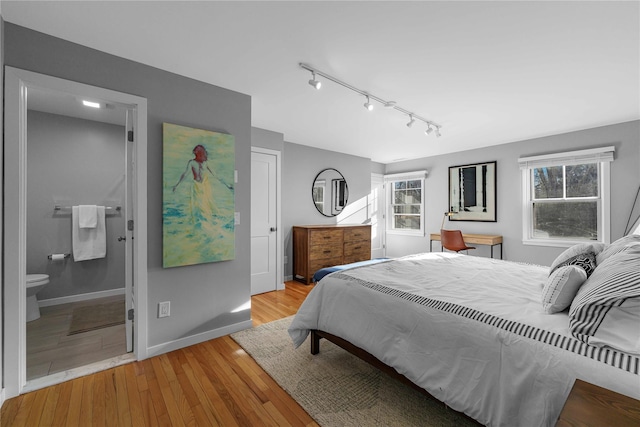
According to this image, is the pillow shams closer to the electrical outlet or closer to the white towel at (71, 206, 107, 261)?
the electrical outlet

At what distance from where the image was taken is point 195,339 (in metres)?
2.47

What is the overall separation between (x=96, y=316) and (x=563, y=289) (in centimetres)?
414

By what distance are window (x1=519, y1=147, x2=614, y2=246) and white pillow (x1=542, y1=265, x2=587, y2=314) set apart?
334 centimetres

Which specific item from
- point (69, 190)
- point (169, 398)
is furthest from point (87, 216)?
point (169, 398)

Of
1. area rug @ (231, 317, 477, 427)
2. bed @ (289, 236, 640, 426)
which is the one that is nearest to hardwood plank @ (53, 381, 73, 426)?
area rug @ (231, 317, 477, 427)

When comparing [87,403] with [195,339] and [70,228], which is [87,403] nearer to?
[195,339]

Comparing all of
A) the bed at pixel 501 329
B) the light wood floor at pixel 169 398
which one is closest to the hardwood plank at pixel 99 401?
the light wood floor at pixel 169 398

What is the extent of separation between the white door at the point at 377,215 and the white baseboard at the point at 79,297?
15.8ft

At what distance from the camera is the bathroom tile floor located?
6.91 ft

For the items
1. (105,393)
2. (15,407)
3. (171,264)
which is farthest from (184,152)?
(15,407)

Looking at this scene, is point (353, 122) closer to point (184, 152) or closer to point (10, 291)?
point (184, 152)

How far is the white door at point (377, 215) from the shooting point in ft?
21.0

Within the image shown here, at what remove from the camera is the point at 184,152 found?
7.80ft

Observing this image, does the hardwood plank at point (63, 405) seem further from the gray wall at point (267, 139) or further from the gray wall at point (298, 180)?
the gray wall at point (267, 139)
